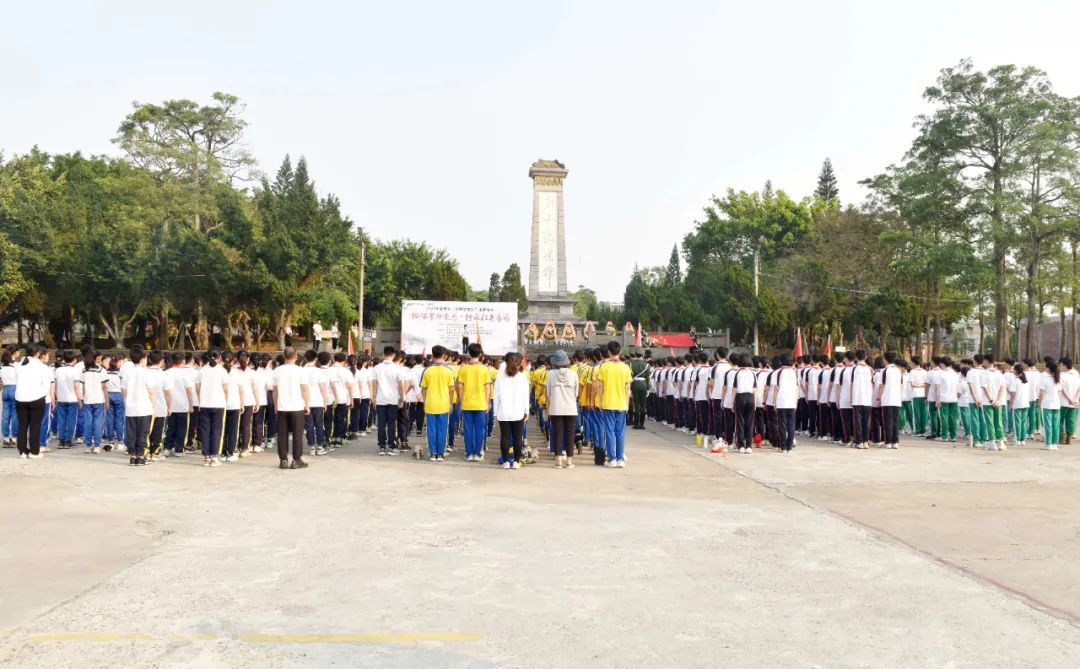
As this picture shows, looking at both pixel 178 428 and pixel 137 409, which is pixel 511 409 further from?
pixel 178 428

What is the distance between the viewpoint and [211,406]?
11.0 m

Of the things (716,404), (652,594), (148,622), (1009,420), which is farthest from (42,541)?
(1009,420)

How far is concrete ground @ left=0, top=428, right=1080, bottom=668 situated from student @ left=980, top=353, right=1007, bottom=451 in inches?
139

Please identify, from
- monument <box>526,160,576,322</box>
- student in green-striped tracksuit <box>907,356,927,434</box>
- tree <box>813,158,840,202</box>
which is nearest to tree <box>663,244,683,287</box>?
tree <box>813,158,840,202</box>

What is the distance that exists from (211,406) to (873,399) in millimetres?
10455

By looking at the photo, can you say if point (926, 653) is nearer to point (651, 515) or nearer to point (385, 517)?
point (651, 515)

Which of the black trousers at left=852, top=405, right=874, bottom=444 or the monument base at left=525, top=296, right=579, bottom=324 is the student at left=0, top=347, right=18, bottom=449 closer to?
the black trousers at left=852, top=405, right=874, bottom=444

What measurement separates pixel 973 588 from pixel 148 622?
5049 mm

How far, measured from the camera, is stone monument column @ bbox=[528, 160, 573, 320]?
43.2m

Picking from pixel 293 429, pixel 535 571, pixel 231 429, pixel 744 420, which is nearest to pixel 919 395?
pixel 744 420

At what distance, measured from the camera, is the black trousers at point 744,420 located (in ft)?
41.8

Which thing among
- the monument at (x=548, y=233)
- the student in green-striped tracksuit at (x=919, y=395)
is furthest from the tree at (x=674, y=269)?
the student in green-striped tracksuit at (x=919, y=395)

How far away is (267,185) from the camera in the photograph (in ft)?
125

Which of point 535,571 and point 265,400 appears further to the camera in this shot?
point 265,400
